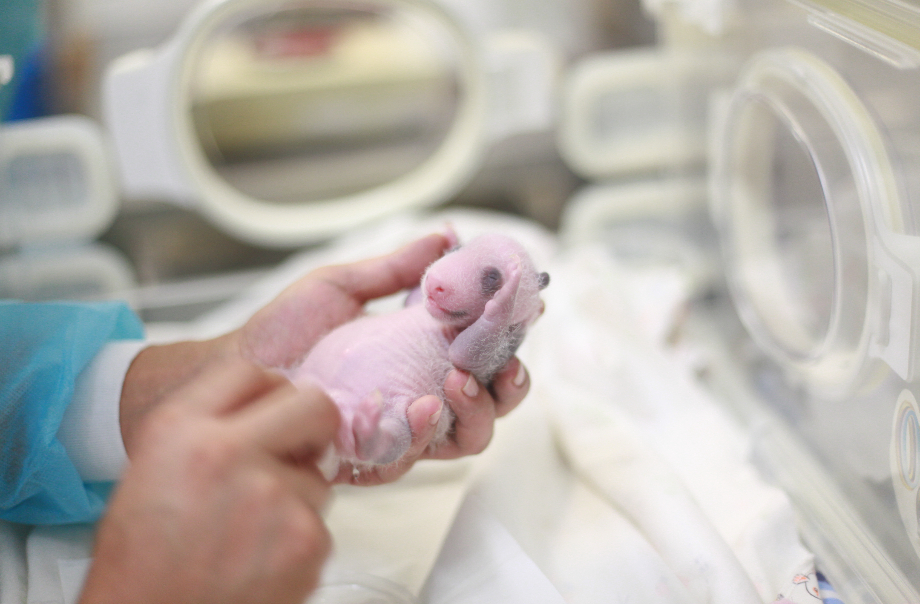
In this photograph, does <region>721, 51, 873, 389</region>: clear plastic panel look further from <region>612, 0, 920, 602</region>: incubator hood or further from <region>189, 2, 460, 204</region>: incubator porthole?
<region>189, 2, 460, 204</region>: incubator porthole

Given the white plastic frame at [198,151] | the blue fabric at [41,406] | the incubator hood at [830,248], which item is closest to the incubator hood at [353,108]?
the white plastic frame at [198,151]

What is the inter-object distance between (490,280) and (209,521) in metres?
0.28

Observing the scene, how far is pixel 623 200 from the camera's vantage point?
1.44 m

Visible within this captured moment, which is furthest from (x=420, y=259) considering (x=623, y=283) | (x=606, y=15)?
(x=606, y=15)

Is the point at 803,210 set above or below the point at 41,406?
above

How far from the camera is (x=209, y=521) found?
0.44m

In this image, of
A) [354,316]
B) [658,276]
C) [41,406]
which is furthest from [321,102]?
[41,406]

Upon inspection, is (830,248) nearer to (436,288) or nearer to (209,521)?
(436,288)

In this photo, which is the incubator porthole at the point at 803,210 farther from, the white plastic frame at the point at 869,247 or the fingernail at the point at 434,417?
the fingernail at the point at 434,417

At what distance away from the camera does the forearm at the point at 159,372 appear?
2.31ft

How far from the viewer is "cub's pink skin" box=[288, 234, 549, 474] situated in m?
0.56

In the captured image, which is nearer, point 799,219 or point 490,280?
point 490,280

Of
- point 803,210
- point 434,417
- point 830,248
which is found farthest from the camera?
point 803,210

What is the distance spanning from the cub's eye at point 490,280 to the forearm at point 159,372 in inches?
12.3
